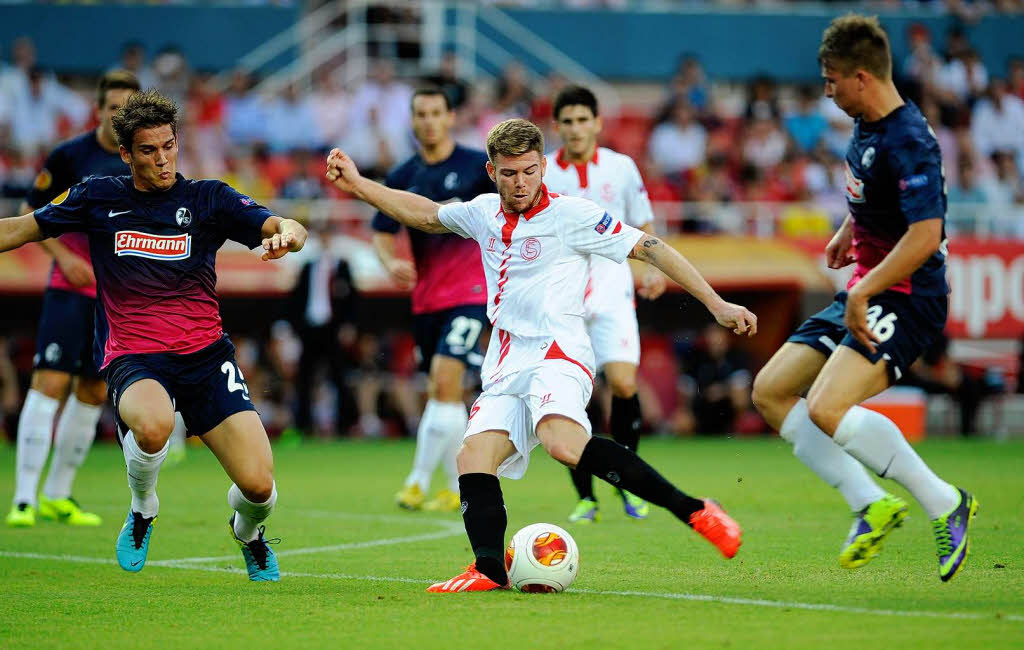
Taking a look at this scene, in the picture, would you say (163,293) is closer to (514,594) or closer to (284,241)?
(284,241)

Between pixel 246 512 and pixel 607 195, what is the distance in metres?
4.20

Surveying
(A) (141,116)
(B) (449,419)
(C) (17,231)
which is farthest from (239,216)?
(B) (449,419)

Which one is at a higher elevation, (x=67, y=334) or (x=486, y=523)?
(x=67, y=334)

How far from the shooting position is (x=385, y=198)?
23.2 feet

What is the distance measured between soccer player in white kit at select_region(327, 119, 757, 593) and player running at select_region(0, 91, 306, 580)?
80 cm

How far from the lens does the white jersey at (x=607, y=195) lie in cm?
1005

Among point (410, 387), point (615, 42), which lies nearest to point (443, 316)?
point (410, 387)

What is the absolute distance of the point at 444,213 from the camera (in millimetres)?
7055

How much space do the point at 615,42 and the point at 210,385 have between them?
20428mm

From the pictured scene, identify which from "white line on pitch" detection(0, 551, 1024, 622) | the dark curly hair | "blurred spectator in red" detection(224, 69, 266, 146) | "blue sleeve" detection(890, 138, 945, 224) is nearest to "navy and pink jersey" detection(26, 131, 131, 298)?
"white line on pitch" detection(0, 551, 1024, 622)

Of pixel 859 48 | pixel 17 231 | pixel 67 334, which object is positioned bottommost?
pixel 67 334

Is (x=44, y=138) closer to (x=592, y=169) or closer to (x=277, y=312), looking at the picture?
(x=277, y=312)

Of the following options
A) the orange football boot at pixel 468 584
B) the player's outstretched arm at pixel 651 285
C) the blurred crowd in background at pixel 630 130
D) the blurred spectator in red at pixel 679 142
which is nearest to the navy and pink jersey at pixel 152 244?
the orange football boot at pixel 468 584

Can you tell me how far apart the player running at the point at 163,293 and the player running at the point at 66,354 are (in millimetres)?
2510
